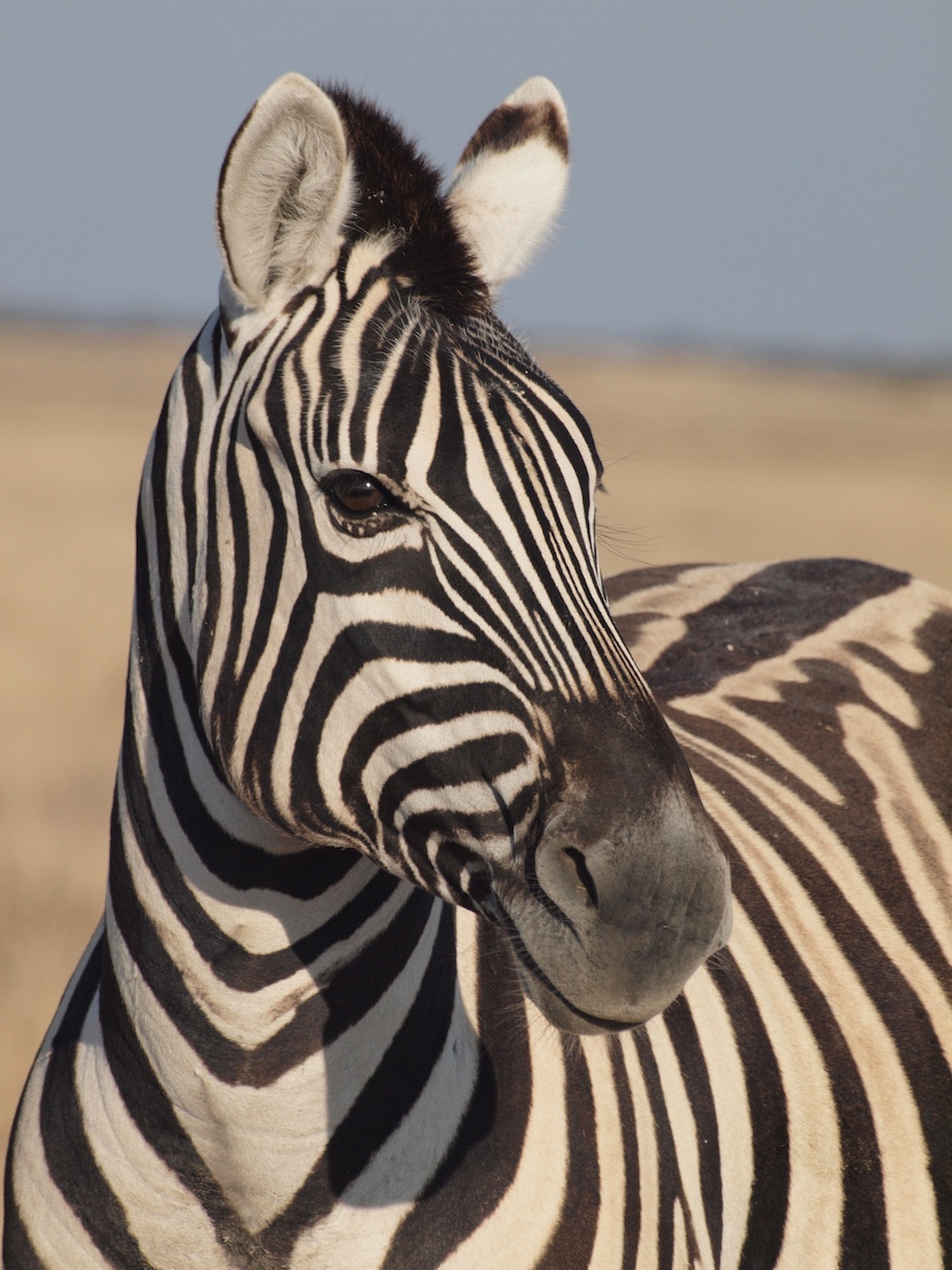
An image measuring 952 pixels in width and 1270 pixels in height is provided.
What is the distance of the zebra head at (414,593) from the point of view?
1.81 m

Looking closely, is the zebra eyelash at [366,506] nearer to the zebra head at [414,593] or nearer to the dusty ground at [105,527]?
the zebra head at [414,593]

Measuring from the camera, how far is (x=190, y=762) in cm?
219

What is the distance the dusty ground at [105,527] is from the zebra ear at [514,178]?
0.61 metres

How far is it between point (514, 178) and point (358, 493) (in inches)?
35.7

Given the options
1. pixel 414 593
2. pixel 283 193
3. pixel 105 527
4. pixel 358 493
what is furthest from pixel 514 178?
pixel 105 527

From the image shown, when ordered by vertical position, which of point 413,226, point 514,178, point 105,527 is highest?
point 105,527

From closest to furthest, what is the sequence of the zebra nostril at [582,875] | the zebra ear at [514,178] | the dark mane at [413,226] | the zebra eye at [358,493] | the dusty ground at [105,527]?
the zebra nostril at [582,875]
the zebra eye at [358,493]
the dark mane at [413,226]
the zebra ear at [514,178]
the dusty ground at [105,527]

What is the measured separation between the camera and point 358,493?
1904mm

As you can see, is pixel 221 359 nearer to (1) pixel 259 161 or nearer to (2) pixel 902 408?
(1) pixel 259 161

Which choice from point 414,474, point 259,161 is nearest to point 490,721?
point 414,474

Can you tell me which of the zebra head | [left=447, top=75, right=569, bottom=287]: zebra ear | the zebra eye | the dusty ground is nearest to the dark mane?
the zebra head

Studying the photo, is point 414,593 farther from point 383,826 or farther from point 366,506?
point 383,826

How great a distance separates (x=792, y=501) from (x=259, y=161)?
68.5ft

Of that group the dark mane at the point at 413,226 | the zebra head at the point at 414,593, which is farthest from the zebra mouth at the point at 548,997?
the dark mane at the point at 413,226
